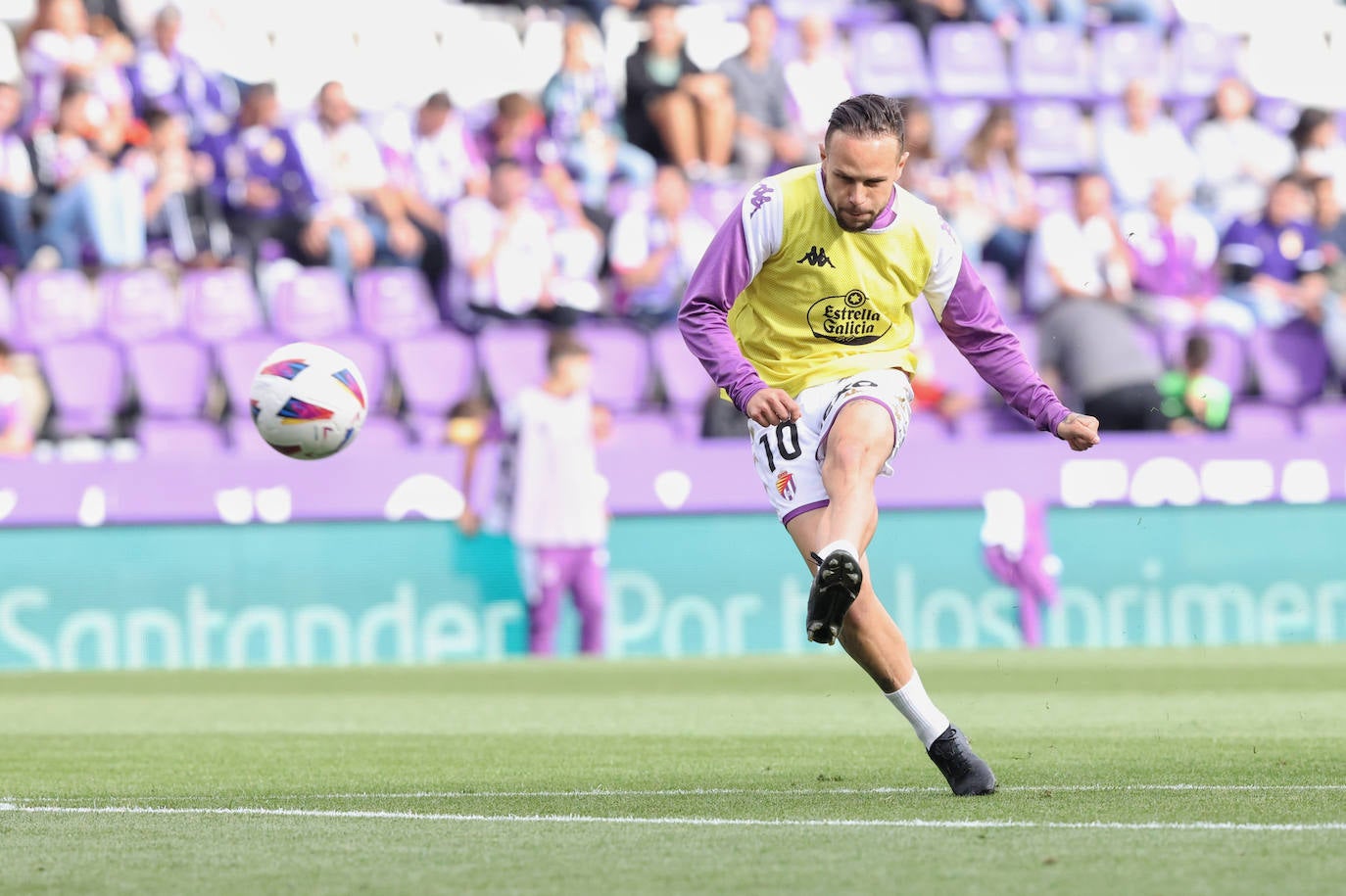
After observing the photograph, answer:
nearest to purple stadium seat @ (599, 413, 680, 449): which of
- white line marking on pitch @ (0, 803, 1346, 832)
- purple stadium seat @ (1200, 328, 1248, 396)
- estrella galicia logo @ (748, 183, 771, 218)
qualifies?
purple stadium seat @ (1200, 328, 1248, 396)

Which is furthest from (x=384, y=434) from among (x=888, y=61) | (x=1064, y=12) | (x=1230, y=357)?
(x=1064, y=12)

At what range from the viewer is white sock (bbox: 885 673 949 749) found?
6.52m

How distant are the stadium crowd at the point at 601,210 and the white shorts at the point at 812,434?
30.5 feet

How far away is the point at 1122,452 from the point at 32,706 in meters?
7.75

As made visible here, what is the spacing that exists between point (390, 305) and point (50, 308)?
260cm

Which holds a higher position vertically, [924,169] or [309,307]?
[924,169]

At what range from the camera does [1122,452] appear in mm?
15508

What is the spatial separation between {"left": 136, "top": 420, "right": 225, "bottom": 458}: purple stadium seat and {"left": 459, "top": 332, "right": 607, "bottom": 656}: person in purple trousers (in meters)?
2.28

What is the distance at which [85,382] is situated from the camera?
1631 cm

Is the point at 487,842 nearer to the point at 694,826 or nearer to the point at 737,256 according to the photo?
the point at 694,826

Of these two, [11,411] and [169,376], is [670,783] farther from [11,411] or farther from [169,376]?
[169,376]

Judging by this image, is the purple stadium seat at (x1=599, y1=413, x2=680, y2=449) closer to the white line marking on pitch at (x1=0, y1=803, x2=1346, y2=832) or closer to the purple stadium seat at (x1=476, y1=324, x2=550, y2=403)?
the purple stadium seat at (x1=476, y1=324, x2=550, y2=403)

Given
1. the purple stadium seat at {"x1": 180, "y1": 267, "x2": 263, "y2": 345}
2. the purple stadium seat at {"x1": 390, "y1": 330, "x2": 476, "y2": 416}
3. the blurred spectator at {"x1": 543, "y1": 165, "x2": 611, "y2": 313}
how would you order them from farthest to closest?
the blurred spectator at {"x1": 543, "y1": 165, "x2": 611, "y2": 313} < the purple stadium seat at {"x1": 180, "y1": 267, "x2": 263, "y2": 345} < the purple stadium seat at {"x1": 390, "y1": 330, "x2": 476, "y2": 416}

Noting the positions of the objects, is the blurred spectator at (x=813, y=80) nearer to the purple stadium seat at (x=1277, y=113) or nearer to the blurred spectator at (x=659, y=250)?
the blurred spectator at (x=659, y=250)
